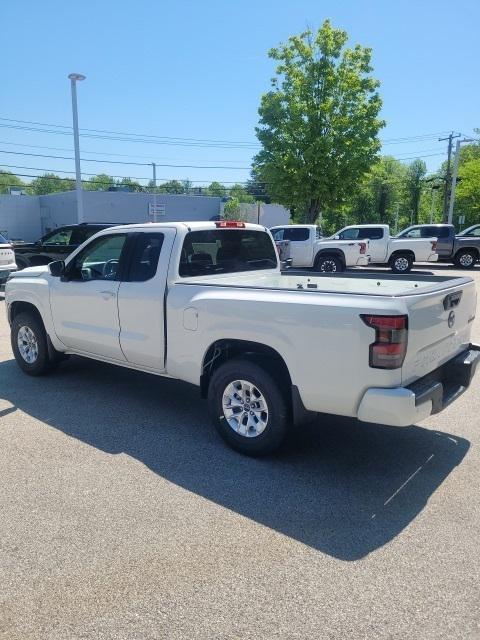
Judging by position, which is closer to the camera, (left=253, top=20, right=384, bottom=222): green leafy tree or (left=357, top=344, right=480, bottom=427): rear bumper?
(left=357, top=344, right=480, bottom=427): rear bumper

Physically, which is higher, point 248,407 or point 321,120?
point 321,120

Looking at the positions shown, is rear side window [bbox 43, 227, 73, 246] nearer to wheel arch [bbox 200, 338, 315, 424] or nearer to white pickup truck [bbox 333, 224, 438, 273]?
white pickup truck [bbox 333, 224, 438, 273]

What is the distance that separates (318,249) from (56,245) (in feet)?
31.8

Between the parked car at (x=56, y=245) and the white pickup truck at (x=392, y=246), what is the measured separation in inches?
411

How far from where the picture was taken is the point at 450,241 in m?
22.0

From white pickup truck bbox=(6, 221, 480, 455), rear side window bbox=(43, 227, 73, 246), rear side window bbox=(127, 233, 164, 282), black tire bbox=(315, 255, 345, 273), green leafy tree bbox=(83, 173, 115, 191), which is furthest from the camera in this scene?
green leafy tree bbox=(83, 173, 115, 191)

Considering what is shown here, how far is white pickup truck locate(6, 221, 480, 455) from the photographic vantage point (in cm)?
338

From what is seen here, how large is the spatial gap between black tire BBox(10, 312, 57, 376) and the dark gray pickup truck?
18.5 meters

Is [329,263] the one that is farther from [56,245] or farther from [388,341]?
[388,341]

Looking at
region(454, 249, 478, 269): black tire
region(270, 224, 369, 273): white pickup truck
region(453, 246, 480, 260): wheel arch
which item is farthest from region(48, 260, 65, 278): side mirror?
region(454, 249, 478, 269): black tire

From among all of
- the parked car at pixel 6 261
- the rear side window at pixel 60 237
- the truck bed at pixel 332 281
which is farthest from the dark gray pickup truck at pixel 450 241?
the truck bed at pixel 332 281

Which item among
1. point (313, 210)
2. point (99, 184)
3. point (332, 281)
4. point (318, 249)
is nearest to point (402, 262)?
point (318, 249)

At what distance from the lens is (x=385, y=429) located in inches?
186

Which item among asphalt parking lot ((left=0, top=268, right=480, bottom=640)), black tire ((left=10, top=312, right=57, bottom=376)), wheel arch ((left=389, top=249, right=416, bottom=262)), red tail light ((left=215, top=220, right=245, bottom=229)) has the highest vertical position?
red tail light ((left=215, top=220, right=245, bottom=229))
